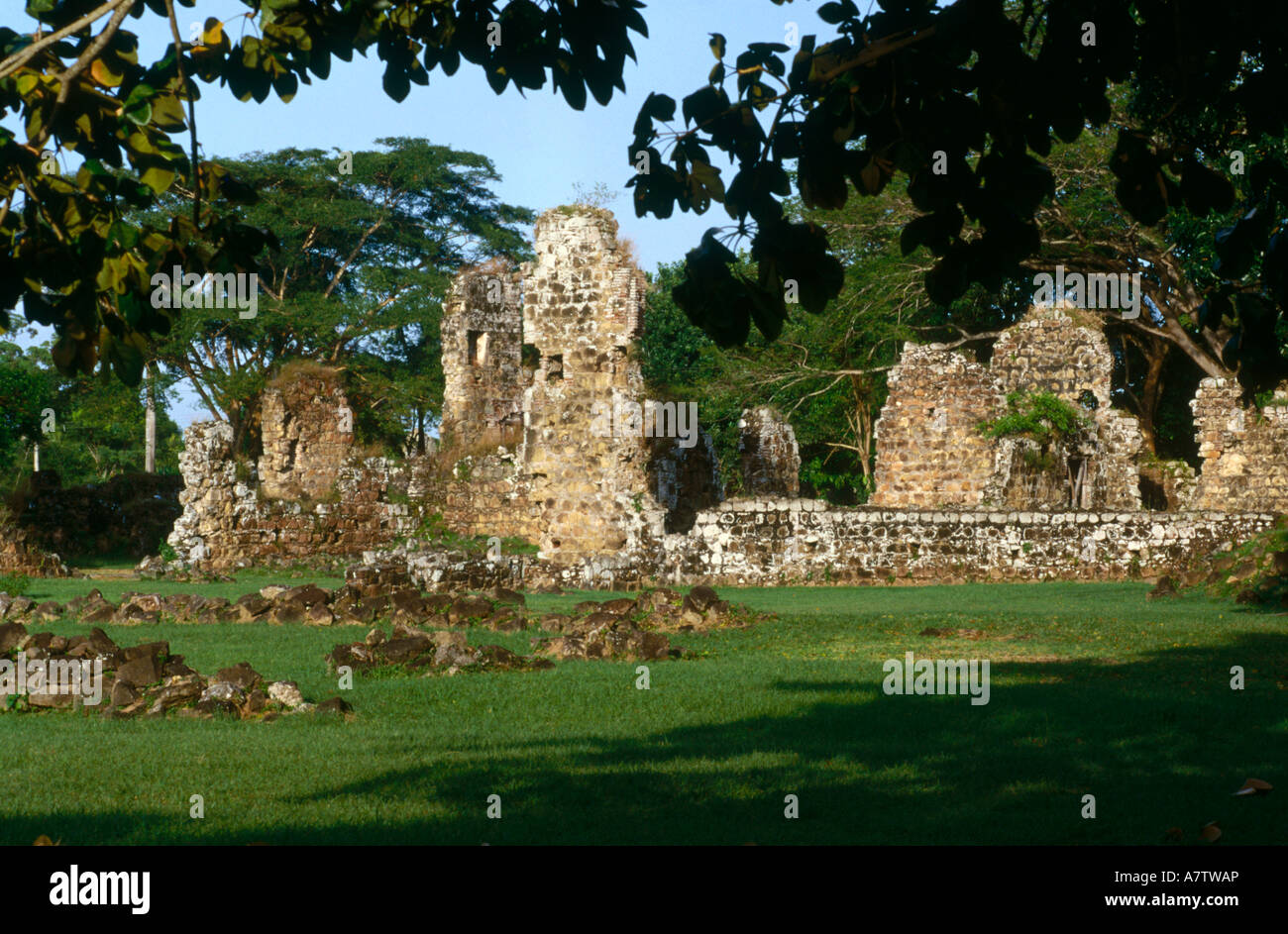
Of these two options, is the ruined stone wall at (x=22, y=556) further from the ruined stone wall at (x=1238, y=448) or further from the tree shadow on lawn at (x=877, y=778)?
the ruined stone wall at (x=1238, y=448)

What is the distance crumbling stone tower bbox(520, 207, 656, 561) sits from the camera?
68.0 feet

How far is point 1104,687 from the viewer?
8977 mm

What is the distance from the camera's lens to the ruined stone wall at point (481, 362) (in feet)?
105

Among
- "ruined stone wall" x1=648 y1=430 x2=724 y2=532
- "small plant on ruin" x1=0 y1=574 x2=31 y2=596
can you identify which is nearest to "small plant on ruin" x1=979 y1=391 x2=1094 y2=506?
"ruined stone wall" x1=648 y1=430 x2=724 y2=532

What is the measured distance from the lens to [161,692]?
9055 millimetres

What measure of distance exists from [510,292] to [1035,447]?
46.8ft

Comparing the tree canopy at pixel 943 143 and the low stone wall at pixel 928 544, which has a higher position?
the tree canopy at pixel 943 143

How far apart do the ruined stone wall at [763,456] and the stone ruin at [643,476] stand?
0.15 ft

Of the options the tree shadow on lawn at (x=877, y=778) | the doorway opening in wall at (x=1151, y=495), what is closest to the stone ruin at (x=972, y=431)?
the doorway opening in wall at (x=1151, y=495)

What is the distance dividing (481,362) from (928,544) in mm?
15296

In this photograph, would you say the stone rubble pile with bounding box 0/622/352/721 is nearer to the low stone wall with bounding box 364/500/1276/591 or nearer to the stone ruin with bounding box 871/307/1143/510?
the low stone wall with bounding box 364/500/1276/591

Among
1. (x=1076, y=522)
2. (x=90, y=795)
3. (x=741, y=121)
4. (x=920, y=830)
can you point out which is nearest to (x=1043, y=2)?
(x=741, y=121)
